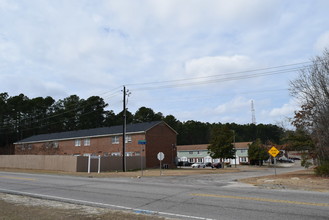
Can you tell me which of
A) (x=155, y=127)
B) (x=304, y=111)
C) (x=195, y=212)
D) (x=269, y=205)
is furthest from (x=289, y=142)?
(x=155, y=127)

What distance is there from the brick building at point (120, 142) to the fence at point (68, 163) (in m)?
3.68

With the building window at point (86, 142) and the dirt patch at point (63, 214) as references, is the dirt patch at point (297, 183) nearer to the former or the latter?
the dirt patch at point (63, 214)

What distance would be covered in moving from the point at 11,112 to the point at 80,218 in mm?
87914

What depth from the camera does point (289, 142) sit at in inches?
1014

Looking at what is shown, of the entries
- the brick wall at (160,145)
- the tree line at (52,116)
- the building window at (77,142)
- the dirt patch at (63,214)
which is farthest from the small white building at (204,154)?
the dirt patch at (63,214)

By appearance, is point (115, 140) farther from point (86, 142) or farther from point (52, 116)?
point (52, 116)

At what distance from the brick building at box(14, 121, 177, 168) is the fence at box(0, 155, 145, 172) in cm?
368

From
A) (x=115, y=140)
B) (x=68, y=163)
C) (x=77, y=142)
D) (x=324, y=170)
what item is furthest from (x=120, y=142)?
(x=324, y=170)

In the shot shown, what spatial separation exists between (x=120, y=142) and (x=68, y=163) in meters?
12.7

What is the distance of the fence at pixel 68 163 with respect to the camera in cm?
3641

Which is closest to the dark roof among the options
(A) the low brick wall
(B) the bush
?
(A) the low brick wall

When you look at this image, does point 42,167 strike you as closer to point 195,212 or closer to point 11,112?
point 195,212

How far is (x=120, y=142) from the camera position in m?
48.9

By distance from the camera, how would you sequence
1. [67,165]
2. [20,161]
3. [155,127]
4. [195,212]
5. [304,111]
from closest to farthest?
[195,212] < [304,111] < [67,165] < [20,161] < [155,127]
